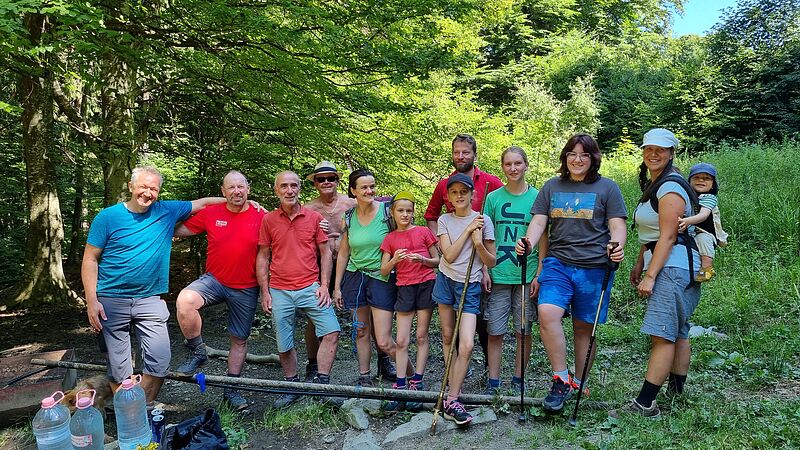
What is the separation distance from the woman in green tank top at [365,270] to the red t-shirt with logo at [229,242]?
0.80 meters

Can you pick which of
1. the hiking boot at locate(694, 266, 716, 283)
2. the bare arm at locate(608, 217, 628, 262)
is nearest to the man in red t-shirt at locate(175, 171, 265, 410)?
the bare arm at locate(608, 217, 628, 262)

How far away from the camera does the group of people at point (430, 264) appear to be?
367 cm

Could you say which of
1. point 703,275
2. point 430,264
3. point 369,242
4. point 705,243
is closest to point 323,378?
point 369,242

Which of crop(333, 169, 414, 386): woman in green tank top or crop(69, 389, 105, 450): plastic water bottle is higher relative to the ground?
crop(333, 169, 414, 386): woman in green tank top

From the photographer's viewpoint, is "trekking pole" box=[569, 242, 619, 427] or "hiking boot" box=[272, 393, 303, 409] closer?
"trekking pole" box=[569, 242, 619, 427]

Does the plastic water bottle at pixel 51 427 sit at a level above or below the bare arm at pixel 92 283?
below

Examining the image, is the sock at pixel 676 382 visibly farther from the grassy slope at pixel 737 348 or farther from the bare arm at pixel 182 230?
the bare arm at pixel 182 230

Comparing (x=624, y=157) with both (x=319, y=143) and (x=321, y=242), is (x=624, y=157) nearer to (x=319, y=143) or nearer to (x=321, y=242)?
(x=319, y=143)

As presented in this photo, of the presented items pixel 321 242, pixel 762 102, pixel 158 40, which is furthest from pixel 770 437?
pixel 762 102

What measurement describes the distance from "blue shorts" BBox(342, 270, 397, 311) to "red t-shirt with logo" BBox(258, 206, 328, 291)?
0.32m

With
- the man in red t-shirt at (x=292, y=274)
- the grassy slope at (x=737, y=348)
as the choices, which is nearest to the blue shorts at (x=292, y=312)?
the man in red t-shirt at (x=292, y=274)

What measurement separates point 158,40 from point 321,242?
13.7 ft

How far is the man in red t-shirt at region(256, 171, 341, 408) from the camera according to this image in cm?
455

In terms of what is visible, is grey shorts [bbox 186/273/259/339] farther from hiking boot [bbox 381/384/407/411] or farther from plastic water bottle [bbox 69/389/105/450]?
plastic water bottle [bbox 69/389/105/450]
